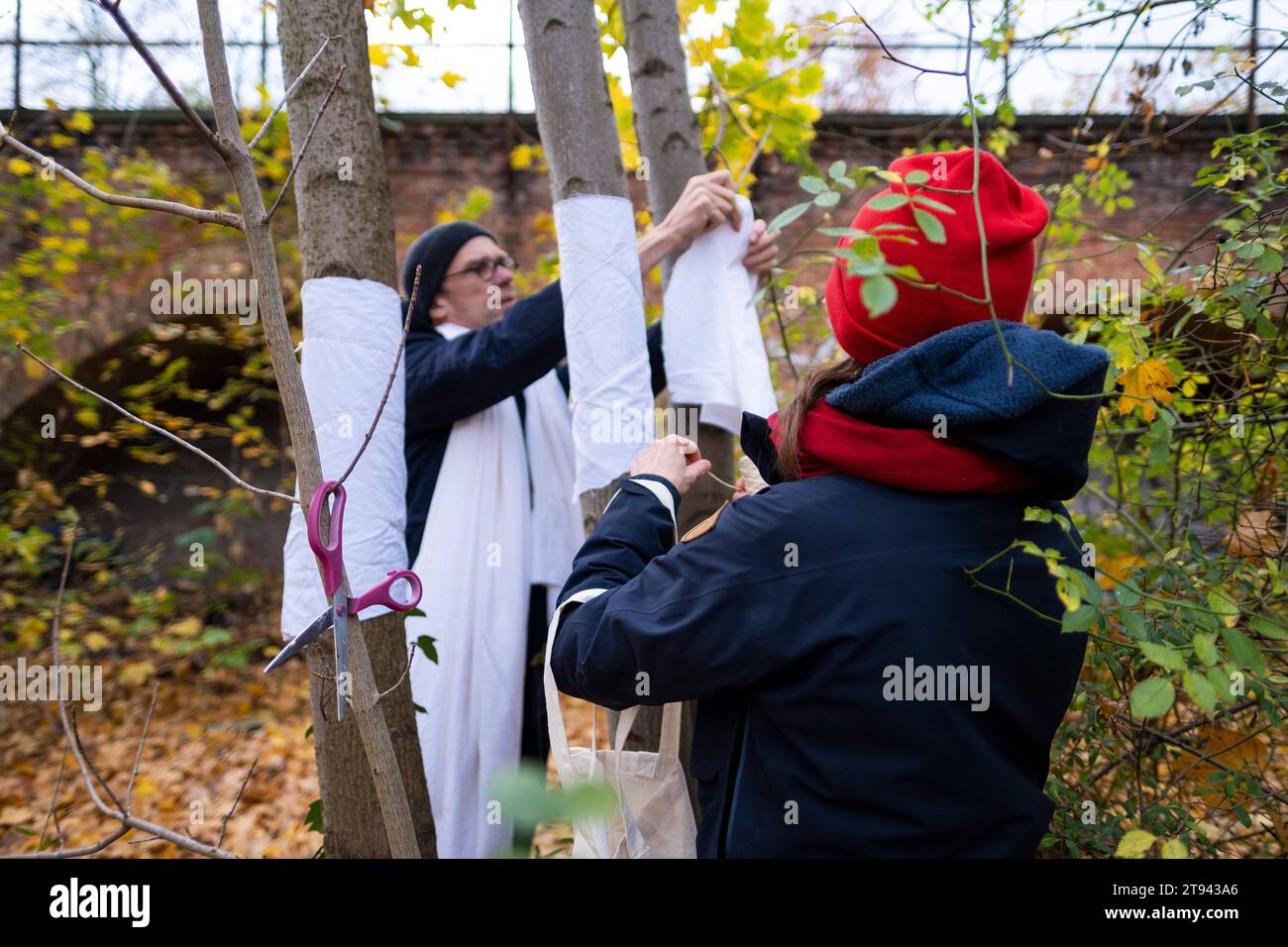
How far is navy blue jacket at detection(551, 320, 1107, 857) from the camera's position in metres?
1.11

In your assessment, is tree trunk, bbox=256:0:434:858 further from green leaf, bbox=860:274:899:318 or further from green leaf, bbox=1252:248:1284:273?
green leaf, bbox=1252:248:1284:273

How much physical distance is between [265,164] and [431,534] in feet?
13.1

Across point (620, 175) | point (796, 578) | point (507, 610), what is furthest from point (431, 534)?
point (796, 578)

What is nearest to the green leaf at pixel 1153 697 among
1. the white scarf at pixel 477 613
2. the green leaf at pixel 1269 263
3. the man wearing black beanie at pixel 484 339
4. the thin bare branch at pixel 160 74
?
the green leaf at pixel 1269 263

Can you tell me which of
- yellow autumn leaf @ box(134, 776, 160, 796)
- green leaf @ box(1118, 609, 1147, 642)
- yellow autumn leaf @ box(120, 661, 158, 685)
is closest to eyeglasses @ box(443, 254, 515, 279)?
green leaf @ box(1118, 609, 1147, 642)

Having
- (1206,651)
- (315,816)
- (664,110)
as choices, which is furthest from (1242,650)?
(664,110)

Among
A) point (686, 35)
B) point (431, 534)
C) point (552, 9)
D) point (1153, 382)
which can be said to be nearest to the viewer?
point (1153, 382)

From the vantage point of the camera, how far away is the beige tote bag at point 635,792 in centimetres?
144

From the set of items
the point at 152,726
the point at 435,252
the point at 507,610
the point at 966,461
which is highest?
the point at 435,252

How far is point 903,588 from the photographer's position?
1.11m

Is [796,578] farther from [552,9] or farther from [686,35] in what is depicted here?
[686,35]

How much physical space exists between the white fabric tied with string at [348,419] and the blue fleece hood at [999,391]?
0.97 m

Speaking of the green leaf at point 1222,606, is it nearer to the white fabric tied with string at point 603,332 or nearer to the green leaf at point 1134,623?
the green leaf at point 1134,623
